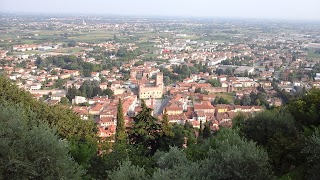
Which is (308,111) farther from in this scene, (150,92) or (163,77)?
(163,77)

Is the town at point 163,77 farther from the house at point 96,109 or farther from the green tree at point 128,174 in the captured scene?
the green tree at point 128,174

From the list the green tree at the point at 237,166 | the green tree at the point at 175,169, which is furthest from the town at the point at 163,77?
the green tree at the point at 237,166

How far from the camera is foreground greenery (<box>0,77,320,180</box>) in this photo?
704cm

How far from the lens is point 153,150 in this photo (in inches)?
505

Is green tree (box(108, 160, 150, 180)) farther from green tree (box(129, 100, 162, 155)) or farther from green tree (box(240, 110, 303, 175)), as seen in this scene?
green tree (box(129, 100, 162, 155))

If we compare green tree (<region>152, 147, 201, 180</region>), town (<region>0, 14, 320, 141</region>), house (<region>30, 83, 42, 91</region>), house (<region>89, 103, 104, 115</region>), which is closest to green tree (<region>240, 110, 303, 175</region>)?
green tree (<region>152, 147, 201, 180</region>)

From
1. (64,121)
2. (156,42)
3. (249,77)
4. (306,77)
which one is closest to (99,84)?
(249,77)

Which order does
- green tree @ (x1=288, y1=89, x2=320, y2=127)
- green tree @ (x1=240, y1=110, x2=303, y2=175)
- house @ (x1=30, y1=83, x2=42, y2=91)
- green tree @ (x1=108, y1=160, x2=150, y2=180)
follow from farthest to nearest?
house @ (x1=30, y1=83, x2=42, y2=91)
green tree @ (x1=288, y1=89, x2=320, y2=127)
green tree @ (x1=240, y1=110, x2=303, y2=175)
green tree @ (x1=108, y1=160, x2=150, y2=180)

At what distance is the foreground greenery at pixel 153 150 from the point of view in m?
7.04

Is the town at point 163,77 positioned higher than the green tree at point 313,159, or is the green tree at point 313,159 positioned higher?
the green tree at point 313,159

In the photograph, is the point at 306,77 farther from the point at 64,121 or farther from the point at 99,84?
the point at 64,121

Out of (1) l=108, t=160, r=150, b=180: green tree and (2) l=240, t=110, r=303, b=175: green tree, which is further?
(2) l=240, t=110, r=303, b=175: green tree

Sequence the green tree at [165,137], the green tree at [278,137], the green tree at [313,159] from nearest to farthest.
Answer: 1. the green tree at [313,159]
2. the green tree at [278,137]
3. the green tree at [165,137]

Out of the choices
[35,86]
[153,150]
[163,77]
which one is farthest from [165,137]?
[163,77]
